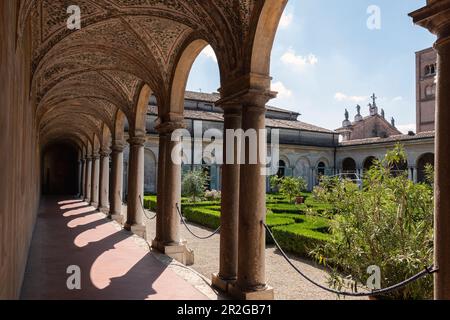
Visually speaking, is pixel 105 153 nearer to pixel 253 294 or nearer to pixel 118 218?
pixel 118 218

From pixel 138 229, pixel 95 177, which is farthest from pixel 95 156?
pixel 138 229

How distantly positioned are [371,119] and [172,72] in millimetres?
39257

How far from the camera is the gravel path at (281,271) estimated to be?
6.27 metres

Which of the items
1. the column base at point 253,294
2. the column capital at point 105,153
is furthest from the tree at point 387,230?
the column capital at point 105,153

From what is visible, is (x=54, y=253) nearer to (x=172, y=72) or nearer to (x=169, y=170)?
(x=169, y=170)

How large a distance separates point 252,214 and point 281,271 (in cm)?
311

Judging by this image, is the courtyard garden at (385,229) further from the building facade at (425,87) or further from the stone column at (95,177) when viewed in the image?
the building facade at (425,87)

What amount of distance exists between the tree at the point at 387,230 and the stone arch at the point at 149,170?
2339 centimetres

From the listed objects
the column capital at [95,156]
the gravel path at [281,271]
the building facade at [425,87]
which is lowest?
the gravel path at [281,271]

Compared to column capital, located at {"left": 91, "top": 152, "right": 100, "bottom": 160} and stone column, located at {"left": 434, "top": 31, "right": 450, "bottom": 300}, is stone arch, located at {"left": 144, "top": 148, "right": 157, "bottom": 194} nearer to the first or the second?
column capital, located at {"left": 91, "top": 152, "right": 100, "bottom": 160}

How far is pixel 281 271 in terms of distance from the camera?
25.9 ft

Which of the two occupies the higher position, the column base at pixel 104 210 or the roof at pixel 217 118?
the roof at pixel 217 118

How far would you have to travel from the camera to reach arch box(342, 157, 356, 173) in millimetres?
35969
